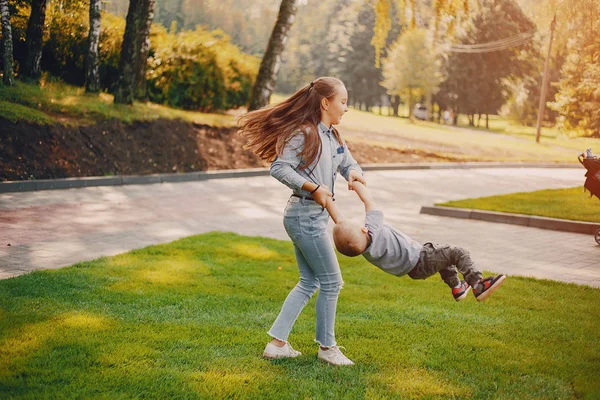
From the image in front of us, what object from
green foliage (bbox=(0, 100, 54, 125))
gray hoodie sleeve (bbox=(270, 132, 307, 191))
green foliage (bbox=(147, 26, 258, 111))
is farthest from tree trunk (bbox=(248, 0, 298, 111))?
gray hoodie sleeve (bbox=(270, 132, 307, 191))

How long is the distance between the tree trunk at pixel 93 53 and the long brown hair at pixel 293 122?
45.3 ft

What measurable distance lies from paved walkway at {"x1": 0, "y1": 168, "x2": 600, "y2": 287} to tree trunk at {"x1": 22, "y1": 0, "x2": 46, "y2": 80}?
5.07 m

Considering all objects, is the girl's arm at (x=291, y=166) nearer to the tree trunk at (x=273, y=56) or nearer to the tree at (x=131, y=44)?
the tree at (x=131, y=44)

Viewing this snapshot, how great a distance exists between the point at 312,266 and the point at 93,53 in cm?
1492

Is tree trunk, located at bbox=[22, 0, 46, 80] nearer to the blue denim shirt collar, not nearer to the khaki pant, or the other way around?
the blue denim shirt collar

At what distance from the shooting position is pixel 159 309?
5660 millimetres

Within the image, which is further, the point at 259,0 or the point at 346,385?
the point at 259,0

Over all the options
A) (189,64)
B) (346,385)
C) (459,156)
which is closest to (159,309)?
(346,385)

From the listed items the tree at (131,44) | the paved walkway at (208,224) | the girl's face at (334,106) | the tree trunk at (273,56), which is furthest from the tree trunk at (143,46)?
the girl's face at (334,106)

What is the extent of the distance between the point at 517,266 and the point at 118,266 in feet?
15.4

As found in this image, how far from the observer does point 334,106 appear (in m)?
4.41

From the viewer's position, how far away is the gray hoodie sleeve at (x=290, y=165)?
13.6ft

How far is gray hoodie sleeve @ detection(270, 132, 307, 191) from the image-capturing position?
4.14 metres

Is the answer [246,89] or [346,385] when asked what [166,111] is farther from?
[346,385]
